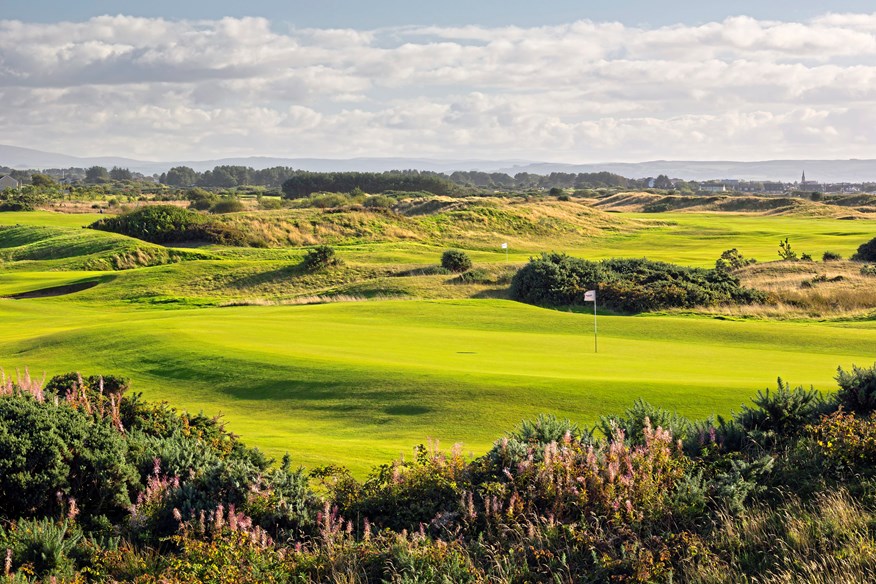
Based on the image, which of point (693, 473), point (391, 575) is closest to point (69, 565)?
point (391, 575)

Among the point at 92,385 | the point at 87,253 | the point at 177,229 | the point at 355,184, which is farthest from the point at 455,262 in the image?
the point at 355,184

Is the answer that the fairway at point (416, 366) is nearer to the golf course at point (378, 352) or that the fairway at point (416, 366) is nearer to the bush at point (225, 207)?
A: the golf course at point (378, 352)

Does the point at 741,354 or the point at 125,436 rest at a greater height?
the point at 125,436

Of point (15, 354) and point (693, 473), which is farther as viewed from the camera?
point (15, 354)

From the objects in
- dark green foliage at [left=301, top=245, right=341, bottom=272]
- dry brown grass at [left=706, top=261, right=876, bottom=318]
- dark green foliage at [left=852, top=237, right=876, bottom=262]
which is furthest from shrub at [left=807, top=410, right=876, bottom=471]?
dark green foliage at [left=852, top=237, right=876, bottom=262]

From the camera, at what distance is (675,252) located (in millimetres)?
68125

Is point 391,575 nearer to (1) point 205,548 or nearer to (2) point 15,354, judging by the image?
(1) point 205,548

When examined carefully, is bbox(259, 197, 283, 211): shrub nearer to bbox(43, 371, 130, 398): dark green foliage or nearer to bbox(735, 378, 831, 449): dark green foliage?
bbox(43, 371, 130, 398): dark green foliage

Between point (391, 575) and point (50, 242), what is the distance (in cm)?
5939

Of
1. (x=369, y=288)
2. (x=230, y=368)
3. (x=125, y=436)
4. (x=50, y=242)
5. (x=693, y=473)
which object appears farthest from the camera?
(x=50, y=242)

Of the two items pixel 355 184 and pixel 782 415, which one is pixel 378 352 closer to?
pixel 782 415

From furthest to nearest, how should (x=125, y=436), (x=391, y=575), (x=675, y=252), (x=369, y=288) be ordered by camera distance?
(x=675, y=252) → (x=369, y=288) → (x=125, y=436) → (x=391, y=575)

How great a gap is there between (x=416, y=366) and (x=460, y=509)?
9.93 meters

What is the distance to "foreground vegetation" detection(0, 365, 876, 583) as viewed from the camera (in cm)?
693
